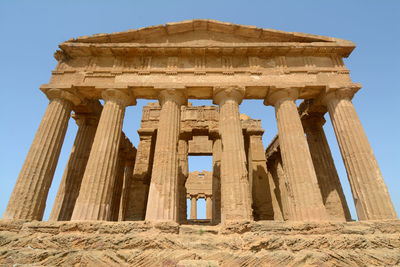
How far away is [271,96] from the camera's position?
11.2 m

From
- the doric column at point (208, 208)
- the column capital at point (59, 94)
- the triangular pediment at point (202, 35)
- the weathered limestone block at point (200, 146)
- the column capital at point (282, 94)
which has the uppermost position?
the triangular pediment at point (202, 35)

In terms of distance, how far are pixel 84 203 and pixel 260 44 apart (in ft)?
34.4

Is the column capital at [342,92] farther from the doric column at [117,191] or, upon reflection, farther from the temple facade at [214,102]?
the doric column at [117,191]

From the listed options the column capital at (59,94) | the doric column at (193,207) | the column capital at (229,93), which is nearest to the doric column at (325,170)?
the column capital at (229,93)

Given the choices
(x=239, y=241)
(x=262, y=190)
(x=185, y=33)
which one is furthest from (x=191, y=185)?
(x=239, y=241)

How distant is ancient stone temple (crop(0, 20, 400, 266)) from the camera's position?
6.71m

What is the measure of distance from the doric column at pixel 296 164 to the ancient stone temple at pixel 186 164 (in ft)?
0.15

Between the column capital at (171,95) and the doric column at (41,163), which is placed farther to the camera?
the column capital at (171,95)

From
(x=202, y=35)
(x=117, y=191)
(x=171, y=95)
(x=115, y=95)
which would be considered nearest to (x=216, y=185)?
(x=171, y=95)

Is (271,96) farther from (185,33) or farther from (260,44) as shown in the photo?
(185,33)

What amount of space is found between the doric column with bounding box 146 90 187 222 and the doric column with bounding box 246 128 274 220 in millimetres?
7934

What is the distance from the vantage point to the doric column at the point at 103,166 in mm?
8273

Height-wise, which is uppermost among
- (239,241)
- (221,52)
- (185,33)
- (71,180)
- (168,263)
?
(185,33)

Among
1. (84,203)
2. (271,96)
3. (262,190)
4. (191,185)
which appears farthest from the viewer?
(191,185)
